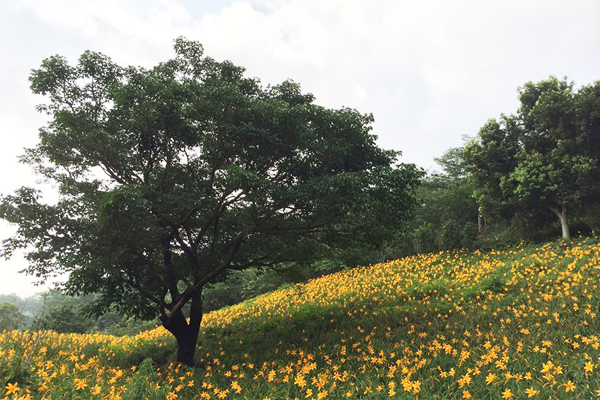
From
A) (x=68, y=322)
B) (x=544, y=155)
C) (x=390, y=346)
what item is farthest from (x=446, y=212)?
(x=68, y=322)

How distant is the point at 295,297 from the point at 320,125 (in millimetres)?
8768

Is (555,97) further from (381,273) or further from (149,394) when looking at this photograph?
(149,394)

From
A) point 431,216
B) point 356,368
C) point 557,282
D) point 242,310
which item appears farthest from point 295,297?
point 431,216

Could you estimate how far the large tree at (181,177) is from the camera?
752cm

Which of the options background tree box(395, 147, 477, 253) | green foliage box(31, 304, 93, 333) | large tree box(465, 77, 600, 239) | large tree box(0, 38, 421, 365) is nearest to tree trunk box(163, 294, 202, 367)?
large tree box(0, 38, 421, 365)

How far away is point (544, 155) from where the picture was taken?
1619 centimetres

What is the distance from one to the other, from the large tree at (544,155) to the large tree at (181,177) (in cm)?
1019

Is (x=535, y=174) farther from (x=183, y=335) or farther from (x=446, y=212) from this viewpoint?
(x=183, y=335)

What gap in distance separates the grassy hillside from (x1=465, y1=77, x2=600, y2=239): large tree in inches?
96.5

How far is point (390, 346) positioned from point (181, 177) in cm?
692

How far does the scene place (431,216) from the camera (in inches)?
948

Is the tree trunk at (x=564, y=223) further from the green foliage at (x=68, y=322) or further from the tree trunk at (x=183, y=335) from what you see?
the green foliage at (x=68, y=322)

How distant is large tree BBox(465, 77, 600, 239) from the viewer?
14.4 meters

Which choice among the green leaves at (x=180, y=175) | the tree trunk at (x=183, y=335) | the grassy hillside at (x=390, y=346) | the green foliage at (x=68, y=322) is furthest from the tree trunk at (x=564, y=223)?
the green foliage at (x=68, y=322)
